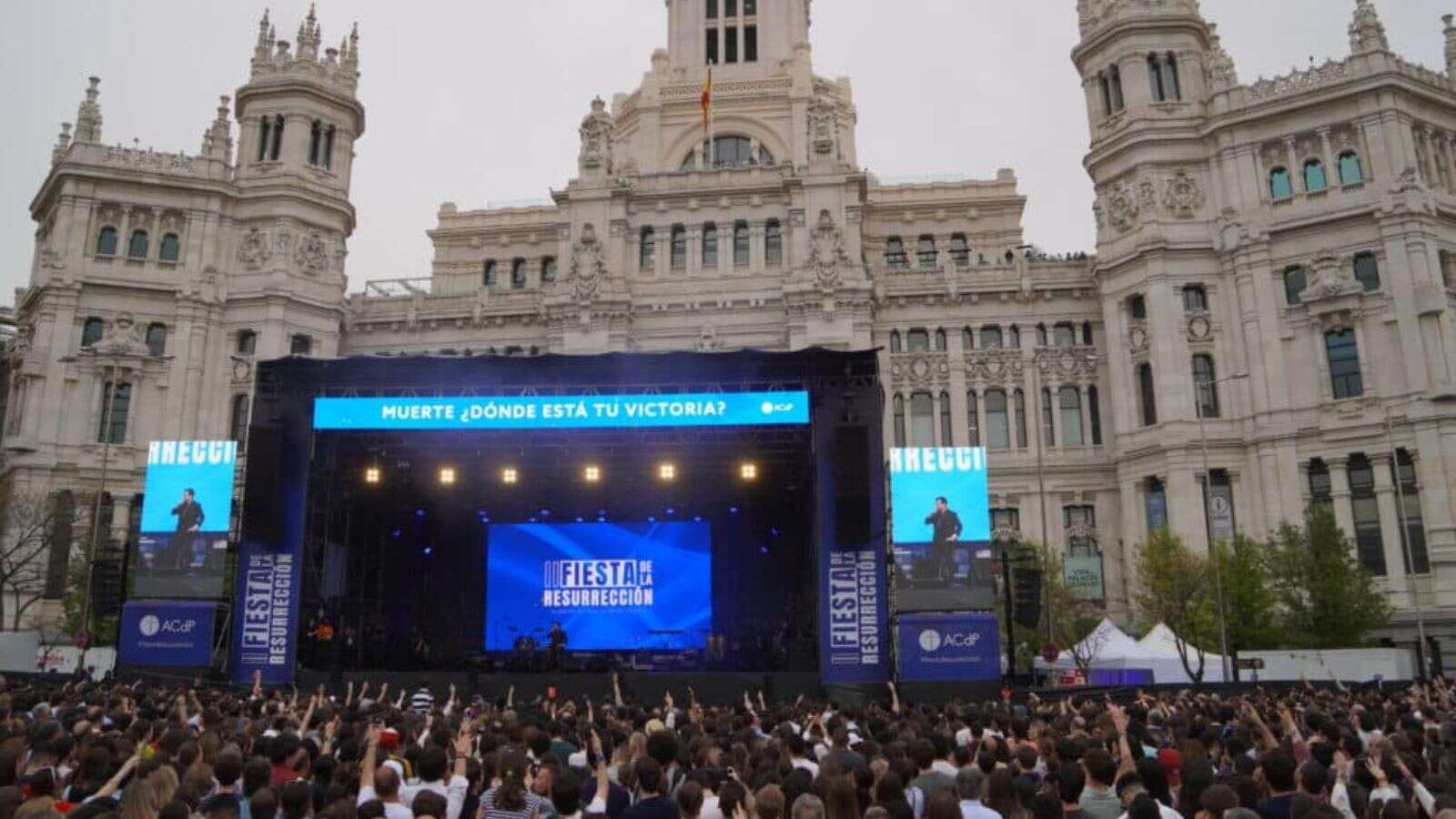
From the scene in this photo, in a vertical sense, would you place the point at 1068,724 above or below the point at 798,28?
below

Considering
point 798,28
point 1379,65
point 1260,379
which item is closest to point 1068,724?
point 1260,379

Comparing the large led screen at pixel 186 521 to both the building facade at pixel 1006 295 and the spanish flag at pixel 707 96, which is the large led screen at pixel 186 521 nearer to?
the building facade at pixel 1006 295

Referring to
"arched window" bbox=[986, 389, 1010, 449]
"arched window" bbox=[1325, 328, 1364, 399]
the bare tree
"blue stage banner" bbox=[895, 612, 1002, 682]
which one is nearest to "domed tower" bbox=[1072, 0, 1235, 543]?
"arched window" bbox=[1325, 328, 1364, 399]

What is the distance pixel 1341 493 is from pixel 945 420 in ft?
63.5

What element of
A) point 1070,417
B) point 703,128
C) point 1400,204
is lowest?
point 1070,417

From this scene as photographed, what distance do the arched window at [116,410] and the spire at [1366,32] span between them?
66.0 m

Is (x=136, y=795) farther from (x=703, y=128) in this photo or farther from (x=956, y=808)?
(x=703, y=128)

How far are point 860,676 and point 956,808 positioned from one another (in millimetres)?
22594

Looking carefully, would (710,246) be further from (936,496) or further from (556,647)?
(936,496)

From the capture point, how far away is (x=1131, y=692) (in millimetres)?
27031

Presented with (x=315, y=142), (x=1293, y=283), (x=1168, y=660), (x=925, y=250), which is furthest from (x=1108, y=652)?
(x=315, y=142)

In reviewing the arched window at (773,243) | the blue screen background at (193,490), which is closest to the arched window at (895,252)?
the arched window at (773,243)

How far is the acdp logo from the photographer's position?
2853cm

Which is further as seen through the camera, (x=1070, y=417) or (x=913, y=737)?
(x=1070, y=417)
